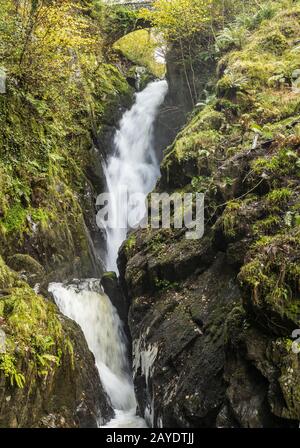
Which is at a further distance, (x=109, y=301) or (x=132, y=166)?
(x=132, y=166)

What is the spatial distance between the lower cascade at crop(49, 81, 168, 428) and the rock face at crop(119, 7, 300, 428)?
2.27 ft

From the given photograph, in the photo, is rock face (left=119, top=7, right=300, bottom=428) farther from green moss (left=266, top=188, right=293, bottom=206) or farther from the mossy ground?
the mossy ground

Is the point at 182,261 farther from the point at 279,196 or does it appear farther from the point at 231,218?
the point at 279,196

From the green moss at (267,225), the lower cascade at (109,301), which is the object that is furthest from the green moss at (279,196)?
the lower cascade at (109,301)

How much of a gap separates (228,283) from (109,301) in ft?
14.1

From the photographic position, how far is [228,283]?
753 cm

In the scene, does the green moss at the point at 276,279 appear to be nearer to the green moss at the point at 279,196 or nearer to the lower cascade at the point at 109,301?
the green moss at the point at 279,196

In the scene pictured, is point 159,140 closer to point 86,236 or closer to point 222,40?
point 222,40

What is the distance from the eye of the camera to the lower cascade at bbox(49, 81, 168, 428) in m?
9.11

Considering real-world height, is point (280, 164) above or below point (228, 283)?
above

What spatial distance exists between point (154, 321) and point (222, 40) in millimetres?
10804

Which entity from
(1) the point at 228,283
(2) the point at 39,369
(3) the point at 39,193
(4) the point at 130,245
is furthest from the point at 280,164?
(3) the point at 39,193

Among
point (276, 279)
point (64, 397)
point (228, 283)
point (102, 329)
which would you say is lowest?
point (102, 329)

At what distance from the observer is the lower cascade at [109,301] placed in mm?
9109
